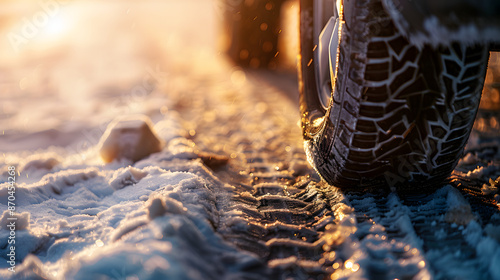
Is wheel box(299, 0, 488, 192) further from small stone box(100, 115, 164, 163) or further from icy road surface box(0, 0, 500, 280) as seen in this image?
small stone box(100, 115, 164, 163)

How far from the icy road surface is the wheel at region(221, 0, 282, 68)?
2.00 meters

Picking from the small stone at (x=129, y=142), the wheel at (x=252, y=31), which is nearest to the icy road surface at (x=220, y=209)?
the small stone at (x=129, y=142)

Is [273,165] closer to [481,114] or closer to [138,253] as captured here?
[138,253]

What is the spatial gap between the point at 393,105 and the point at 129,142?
57.4 inches

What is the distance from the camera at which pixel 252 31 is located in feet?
17.0

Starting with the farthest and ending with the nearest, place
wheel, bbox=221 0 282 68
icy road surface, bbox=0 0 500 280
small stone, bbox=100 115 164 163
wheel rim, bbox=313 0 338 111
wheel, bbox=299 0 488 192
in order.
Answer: wheel, bbox=221 0 282 68 → small stone, bbox=100 115 164 163 → wheel rim, bbox=313 0 338 111 → wheel, bbox=299 0 488 192 → icy road surface, bbox=0 0 500 280

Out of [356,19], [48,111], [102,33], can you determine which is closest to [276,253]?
[356,19]

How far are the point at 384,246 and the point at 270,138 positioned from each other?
1552mm

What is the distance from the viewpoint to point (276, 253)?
1.15 metres

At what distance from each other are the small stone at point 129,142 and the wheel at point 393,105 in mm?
1090

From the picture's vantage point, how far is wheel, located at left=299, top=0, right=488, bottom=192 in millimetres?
1129

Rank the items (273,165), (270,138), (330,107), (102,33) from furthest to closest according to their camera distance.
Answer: (102,33)
(270,138)
(273,165)
(330,107)

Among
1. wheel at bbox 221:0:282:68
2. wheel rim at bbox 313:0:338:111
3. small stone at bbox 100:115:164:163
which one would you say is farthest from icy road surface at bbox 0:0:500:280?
wheel at bbox 221:0:282:68

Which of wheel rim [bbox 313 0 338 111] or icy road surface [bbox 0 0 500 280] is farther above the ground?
wheel rim [bbox 313 0 338 111]
